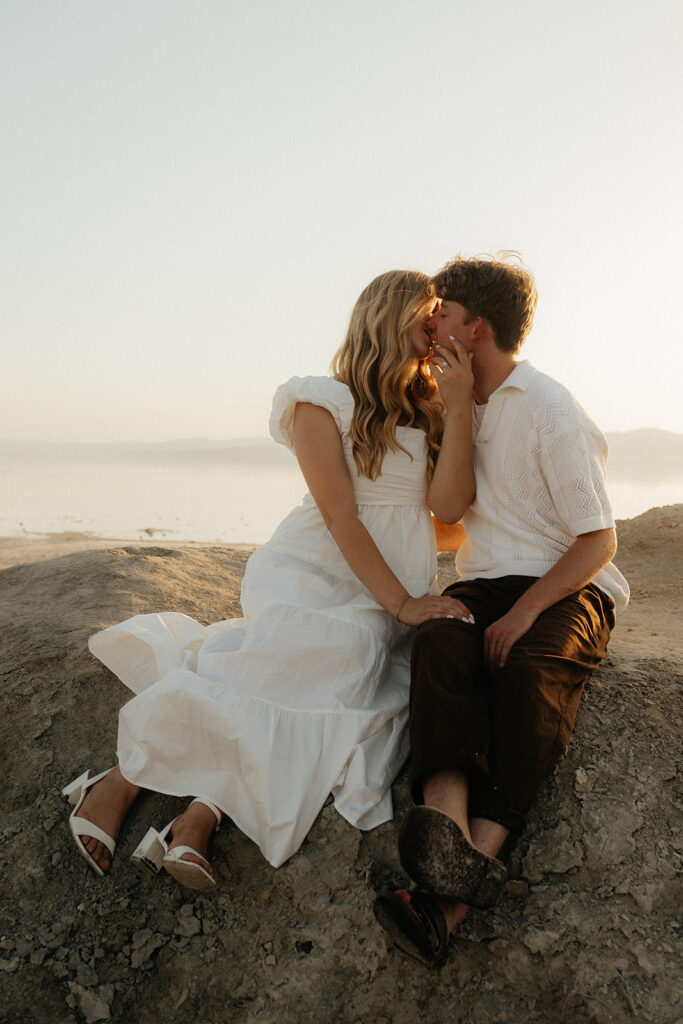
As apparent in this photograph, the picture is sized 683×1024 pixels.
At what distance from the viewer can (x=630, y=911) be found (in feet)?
7.29

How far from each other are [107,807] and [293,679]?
0.76 meters

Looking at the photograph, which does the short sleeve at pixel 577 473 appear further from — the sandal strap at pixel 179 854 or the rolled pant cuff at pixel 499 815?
the sandal strap at pixel 179 854

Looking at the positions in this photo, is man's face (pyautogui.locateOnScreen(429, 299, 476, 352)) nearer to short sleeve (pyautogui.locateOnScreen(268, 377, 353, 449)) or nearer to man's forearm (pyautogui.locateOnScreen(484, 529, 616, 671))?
short sleeve (pyautogui.locateOnScreen(268, 377, 353, 449))

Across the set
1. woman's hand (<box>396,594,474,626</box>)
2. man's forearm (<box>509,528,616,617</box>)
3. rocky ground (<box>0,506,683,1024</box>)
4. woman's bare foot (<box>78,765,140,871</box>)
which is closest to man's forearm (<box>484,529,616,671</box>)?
man's forearm (<box>509,528,616,617</box>)

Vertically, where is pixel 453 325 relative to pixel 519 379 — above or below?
above

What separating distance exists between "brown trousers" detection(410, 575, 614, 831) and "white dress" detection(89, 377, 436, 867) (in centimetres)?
30

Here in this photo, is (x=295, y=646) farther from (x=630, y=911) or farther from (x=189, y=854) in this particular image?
(x=630, y=911)

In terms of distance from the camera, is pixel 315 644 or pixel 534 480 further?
pixel 534 480

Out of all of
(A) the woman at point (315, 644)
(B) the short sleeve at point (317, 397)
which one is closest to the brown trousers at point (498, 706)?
(A) the woman at point (315, 644)

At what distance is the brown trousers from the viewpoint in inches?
87.7

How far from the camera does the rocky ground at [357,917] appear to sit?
2.10 m

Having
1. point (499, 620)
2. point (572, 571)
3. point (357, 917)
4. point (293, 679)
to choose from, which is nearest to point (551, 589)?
point (572, 571)

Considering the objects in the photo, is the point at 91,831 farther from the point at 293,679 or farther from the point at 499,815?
the point at 499,815

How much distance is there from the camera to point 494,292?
2.96 meters
